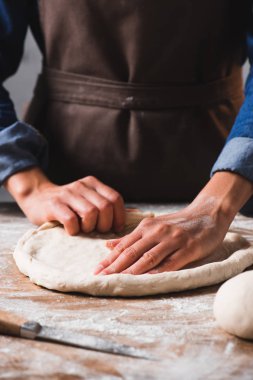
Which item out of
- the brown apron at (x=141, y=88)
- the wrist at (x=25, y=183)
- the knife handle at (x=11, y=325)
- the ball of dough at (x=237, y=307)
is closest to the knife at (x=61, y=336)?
the knife handle at (x=11, y=325)

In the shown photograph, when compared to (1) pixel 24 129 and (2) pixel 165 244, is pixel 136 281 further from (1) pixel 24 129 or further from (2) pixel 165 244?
(1) pixel 24 129

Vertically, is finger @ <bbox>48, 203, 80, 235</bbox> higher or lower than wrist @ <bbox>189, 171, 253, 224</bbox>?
lower

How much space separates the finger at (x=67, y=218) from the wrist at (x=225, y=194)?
0.87 ft

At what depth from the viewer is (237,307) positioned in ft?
3.64

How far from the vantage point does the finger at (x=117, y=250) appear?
1354 mm

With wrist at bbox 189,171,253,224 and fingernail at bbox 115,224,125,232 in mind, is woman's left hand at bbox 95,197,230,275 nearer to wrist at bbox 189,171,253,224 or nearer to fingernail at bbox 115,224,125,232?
wrist at bbox 189,171,253,224

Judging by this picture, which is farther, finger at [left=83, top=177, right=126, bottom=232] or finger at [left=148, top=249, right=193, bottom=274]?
finger at [left=83, top=177, right=126, bottom=232]

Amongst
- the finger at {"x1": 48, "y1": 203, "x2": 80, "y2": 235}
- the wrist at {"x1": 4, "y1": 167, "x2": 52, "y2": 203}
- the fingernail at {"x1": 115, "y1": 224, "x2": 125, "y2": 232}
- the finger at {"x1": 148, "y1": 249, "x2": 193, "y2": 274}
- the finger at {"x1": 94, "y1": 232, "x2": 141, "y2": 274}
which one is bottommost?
the fingernail at {"x1": 115, "y1": 224, "x2": 125, "y2": 232}

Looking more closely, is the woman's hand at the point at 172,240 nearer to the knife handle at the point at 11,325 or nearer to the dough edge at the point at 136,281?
the dough edge at the point at 136,281

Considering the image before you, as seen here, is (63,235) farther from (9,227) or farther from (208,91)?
(208,91)

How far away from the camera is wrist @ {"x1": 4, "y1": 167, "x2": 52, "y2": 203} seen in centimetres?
174

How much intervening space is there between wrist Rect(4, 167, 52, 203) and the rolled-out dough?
162mm

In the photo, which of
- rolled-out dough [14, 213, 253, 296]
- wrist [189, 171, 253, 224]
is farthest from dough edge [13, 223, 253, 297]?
wrist [189, 171, 253, 224]

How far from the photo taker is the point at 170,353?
1.06 m
